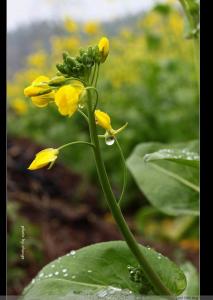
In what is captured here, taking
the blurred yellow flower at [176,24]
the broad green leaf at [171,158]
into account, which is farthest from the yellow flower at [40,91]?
the blurred yellow flower at [176,24]

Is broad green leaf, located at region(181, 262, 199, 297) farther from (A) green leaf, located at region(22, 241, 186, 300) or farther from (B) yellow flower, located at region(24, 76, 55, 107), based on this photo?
(B) yellow flower, located at region(24, 76, 55, 107)

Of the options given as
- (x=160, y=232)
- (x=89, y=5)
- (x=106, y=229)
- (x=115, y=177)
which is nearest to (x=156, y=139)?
(x=115, y=177)

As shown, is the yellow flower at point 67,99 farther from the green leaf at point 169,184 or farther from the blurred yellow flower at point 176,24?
the blurred yellow flower at point 176,24

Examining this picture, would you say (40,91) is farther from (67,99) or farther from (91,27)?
(91,27)

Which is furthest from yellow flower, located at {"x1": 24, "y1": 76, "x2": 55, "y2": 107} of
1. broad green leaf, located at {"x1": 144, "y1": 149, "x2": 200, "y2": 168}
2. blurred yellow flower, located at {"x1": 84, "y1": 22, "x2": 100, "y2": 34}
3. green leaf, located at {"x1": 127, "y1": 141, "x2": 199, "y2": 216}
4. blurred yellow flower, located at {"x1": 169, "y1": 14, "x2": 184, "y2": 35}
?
blurred yellow flower, located at {"x1": 169, "y1": 14, "x2": 184, "y2": 35}
